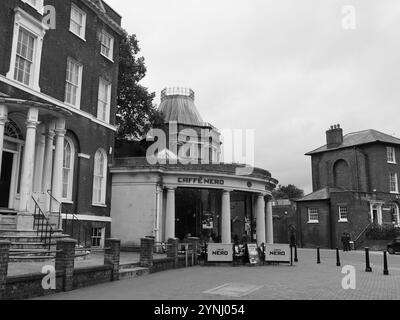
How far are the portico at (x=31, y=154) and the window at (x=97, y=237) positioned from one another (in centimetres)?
445

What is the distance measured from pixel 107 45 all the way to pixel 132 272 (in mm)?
14104

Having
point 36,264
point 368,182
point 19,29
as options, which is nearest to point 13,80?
point 19,29

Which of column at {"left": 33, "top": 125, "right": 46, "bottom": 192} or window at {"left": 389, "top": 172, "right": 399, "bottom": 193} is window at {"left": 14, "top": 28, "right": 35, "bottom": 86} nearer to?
column at {"left": 33, "top": 125, "right": 46, "bottom": 192}

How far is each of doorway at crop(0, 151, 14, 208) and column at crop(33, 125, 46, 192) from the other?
96 cm

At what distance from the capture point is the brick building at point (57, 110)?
51.3 ft

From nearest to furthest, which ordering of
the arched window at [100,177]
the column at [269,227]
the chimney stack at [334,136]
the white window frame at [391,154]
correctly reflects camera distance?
1. the arched window at [100,177]
2. the column at [269,227]
3. the white window frame at [391,154]
4. the chimney stack at [334,136]

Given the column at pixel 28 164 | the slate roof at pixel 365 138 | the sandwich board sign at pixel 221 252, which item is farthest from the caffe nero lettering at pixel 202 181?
the slate roof at pixel 365 138

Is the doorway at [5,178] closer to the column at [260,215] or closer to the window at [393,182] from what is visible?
the column at [260,215]

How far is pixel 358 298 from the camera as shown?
32.3 feet

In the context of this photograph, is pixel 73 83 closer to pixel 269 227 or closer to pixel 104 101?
pixel 104 101

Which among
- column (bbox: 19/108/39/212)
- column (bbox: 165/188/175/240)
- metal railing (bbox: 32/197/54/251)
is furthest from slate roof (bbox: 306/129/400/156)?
column (bbox: 19/108/39/212)

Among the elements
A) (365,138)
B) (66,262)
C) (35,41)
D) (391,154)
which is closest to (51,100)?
(35,41)

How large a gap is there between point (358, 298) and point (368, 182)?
126ft
